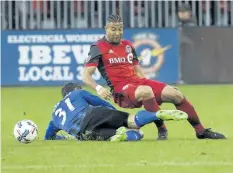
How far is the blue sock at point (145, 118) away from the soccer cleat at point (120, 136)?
0.69 feet

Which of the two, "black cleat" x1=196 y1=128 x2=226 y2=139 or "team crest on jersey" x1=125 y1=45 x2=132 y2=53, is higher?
"team crest on jersey" x1=125 y1=45 x2=132 y2=53

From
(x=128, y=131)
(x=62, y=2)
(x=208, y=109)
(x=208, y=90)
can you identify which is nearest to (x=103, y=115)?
(x=128, y=131)

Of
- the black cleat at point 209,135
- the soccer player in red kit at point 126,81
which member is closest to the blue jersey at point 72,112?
the soccer player in red kit at point 126,81

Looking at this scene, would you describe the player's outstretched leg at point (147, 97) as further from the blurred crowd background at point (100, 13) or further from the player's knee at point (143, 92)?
the blurred crowd background at point (100, 13)

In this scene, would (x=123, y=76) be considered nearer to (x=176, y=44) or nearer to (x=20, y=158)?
(x=20, y=158)

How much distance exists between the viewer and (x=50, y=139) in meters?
13.2

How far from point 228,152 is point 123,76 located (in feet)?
8.04

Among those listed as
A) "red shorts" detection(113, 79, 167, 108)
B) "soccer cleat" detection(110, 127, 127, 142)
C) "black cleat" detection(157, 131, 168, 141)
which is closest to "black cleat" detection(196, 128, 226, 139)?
"black cleat" detection(157, 131, 168, 141)

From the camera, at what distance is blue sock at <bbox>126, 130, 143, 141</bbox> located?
12.7 metres

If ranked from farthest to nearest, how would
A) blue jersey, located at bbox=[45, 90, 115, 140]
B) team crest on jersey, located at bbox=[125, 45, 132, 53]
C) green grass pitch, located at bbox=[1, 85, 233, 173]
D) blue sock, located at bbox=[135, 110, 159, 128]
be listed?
team crest on jersey, located at bbox=[125, 45, 132, 53] → blue jersey, located at bbox=[45, 90, 115, 140] → blue sock, located at bbox=[135, 110, 159, 128] → green grass pitch, located at bbox=[1, 85, 233, 173]

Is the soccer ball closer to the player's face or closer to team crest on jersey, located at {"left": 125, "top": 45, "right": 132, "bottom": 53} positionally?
the player's face

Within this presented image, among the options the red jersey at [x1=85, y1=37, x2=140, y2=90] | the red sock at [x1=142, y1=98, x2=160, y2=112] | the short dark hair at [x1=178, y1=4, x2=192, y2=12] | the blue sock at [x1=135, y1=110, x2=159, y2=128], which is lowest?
the blue sock at [x1=135, y1=110, x2=159, y2=128]

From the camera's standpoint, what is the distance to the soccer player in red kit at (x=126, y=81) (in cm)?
1288

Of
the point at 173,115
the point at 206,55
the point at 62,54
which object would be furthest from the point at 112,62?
the point at 206,55
